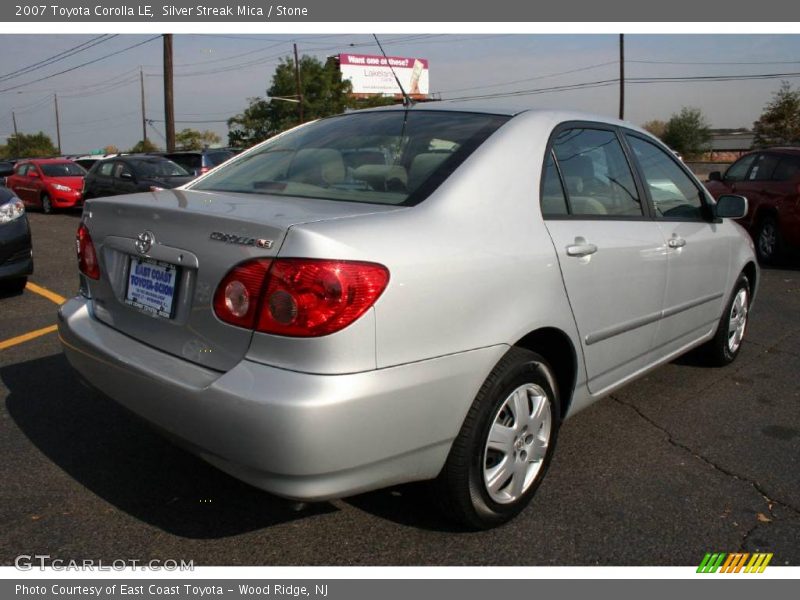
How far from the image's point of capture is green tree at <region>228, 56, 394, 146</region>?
61.9 m

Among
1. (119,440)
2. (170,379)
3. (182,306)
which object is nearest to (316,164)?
(182,306)

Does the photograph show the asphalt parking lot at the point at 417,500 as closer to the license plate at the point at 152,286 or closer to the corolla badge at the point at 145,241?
the license plate at the point at 152,286

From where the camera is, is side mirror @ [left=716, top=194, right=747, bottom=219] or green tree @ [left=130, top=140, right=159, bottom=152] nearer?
side mirror @ [left=716, top=194, right=747, bottom=219]

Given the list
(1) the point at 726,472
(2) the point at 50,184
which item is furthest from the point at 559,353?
(2) the point at 50,184

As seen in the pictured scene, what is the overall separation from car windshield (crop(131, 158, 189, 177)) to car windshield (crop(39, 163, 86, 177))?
161 inches

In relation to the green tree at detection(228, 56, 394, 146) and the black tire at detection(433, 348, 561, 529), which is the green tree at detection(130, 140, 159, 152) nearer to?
the green tree at detection(228, 56, 394, 146)

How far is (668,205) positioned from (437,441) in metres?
2.25

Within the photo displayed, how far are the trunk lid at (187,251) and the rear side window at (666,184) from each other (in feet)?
6.24

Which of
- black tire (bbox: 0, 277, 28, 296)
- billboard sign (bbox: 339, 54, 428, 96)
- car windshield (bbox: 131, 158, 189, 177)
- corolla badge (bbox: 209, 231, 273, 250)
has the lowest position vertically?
black tire (bbox: 0, 277, 28, 296)

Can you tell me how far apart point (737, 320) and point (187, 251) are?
3.91 m

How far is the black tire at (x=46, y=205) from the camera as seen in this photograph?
1712 cm

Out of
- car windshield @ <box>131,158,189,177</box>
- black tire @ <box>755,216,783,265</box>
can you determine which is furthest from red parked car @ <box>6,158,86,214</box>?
black tire @ <box>755,216,783,265</box>

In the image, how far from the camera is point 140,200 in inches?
107

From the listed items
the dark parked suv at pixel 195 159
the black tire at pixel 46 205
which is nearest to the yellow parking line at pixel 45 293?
the dark parked suv at pixel 195 159
